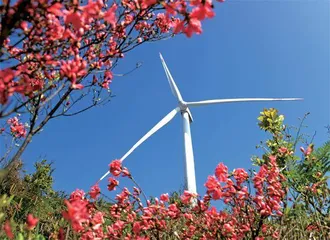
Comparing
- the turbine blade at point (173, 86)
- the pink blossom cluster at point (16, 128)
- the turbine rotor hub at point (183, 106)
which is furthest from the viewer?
the turbine blade at point (173, 86)

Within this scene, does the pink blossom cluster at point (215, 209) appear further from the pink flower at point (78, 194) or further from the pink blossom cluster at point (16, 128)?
the pink blossom cluster at point (16, 128)

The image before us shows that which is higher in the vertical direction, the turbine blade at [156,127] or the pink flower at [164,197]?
the turbine blade at [156,127]

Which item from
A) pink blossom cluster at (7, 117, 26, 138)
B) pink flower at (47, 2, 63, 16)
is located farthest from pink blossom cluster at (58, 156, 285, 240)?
pink blossom cluster at (7, 117, 26, 138)

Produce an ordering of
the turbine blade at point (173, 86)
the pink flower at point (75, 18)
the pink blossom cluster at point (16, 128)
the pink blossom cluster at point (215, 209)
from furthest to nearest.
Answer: the turbine blade at point (173, 86), the pink blossom cluster at point (16, 128), the pink blossom cluster at point (215, 209), the pink flower at point (75, 18)

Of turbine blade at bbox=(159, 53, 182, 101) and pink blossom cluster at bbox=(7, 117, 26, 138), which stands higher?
turbine blade at bbox=(159, 53, 182, 101)

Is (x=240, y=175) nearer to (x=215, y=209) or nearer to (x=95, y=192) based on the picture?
(x=215, y=209)

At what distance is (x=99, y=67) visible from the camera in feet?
15.6

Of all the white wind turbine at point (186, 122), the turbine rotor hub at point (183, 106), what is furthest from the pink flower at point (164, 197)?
the turbine rotor hub at point (183, 106)

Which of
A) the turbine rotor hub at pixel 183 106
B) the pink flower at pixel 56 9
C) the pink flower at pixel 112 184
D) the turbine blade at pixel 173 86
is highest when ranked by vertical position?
the turbine blade at pixel 173 86

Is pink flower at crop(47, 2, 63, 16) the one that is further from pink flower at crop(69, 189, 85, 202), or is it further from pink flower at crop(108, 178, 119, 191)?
pink flower at crop(69, 189, 85, 202)

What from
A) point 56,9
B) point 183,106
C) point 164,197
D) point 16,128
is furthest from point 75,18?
point 183,106

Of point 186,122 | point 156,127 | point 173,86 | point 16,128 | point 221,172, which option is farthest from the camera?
point 173,86

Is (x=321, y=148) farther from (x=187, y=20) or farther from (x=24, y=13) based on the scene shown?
(x=24, y=13)

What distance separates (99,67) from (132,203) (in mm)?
1627
